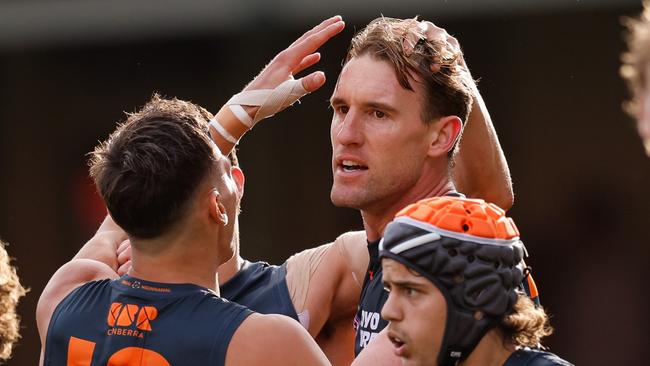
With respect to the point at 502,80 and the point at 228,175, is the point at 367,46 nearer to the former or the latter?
the point at 228,175

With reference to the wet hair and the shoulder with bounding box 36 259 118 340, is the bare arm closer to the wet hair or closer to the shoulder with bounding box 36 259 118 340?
the wet hair

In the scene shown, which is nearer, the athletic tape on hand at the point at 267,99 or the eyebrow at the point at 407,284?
the eyebrow at the point at 407,284

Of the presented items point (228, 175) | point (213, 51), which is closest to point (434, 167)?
point (228, 175)

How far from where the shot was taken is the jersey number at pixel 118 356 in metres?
3.34

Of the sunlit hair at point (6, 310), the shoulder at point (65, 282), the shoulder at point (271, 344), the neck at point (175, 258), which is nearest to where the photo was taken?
the shoulder at point (271, 344)

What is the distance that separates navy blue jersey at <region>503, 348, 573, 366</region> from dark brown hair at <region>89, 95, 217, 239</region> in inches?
42.3

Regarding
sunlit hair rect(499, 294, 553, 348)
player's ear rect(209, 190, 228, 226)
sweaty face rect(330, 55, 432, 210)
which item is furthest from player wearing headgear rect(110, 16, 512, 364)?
sunlit hair rect(499, 294, 553, 348)

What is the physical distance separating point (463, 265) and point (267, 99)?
1.44 m

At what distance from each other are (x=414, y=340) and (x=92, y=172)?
1.18 m

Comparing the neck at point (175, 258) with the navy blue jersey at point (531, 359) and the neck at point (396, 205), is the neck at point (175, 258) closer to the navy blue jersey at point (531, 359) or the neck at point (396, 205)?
the neck at point (396, 205)

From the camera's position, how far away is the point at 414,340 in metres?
3.10

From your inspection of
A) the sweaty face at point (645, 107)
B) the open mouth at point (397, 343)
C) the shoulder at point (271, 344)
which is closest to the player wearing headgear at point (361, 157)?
the shoulder at point (271, 344)

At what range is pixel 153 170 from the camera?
11.2 ft

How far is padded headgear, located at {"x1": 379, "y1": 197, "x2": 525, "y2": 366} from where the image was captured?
3.08 metres
